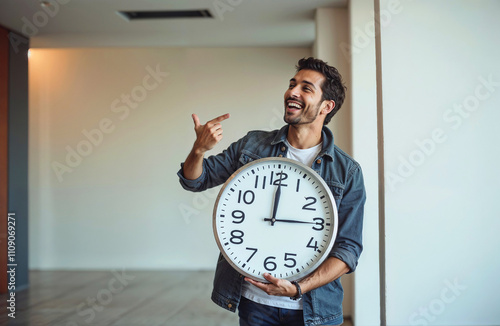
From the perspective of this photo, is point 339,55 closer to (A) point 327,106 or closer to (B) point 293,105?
(A) point 327,106

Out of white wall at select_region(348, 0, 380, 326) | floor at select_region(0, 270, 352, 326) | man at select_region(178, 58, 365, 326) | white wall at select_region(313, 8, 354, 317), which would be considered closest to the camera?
man at select_region(178, 58, 365, 326)

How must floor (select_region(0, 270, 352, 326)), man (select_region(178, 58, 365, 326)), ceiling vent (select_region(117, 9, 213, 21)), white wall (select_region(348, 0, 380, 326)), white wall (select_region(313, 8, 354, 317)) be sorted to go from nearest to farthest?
man (select_region(178, 58, 365, 326))
white wall (select_region(348, 0, 380, 326))
floor (select_region(0, 270, 352, 326))
white wall (select_region(313, 8, 354, 317))
ceiling vent (select_region(117, 9, 213, 21))

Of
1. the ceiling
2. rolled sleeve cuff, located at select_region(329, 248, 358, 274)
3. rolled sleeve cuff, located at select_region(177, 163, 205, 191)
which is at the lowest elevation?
rolled sleeve cuff, located at select_region(329, 248, 358, 274)

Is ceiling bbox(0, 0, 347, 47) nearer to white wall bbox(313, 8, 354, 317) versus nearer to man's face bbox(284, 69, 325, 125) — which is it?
white wall bbox(313, 8, 354, 317)

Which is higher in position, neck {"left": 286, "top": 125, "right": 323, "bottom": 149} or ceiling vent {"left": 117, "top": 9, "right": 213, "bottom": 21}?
ceiling vent {"left": 117, "top": 9, "right": 213, "bottom": 21}

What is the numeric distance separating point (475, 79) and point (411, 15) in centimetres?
38

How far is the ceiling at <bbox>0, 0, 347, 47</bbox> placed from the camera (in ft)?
16.9

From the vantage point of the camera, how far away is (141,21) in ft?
19.4

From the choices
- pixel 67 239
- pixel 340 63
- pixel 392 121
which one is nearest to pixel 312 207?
pixel 392 121

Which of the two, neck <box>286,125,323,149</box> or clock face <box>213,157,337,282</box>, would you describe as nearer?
clock face <box>213,157,337,282</box>

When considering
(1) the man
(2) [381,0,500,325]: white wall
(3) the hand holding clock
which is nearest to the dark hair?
(1) the man

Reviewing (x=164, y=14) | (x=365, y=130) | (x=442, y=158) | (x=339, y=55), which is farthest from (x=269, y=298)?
(x=164, y=14)

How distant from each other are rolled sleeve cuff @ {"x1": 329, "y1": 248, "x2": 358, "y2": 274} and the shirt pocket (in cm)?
36

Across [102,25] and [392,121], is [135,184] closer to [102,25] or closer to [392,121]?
[102,25]
